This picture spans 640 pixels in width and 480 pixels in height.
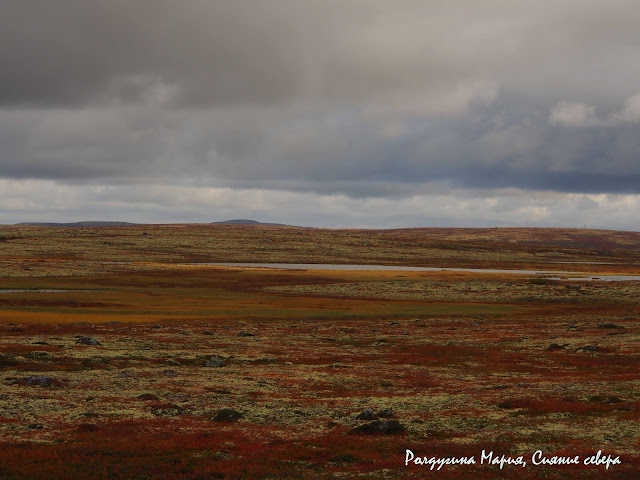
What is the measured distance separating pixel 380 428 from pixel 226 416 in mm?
6573

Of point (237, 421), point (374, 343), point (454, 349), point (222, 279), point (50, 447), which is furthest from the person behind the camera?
point (222, 279)

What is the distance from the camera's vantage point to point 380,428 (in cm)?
2398

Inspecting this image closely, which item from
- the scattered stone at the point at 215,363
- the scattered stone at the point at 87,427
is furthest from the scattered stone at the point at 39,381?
the scattered stone at the point at 215,363

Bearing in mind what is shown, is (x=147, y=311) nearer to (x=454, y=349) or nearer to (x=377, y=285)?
(x=454, y=349)

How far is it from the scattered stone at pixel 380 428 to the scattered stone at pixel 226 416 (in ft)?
17.1

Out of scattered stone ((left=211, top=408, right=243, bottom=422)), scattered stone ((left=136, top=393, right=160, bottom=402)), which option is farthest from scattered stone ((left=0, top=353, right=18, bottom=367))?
scattered stone ((left=211, top=408, right=243, bottom=422))

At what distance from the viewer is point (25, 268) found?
131000mm

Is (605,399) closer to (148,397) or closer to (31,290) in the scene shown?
(148,397)

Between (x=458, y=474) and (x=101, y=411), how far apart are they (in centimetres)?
1554

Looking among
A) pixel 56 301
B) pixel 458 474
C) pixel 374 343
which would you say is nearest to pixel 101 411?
pixel 458 474

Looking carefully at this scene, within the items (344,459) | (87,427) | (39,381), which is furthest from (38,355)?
(344,459)

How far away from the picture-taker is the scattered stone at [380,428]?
23828 millimetres

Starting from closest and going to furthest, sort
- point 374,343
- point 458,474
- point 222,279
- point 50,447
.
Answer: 1. point 458,474
2. point 50,447
3. point 374,343
4. point 222,279

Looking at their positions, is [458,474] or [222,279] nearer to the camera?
[458,474]
